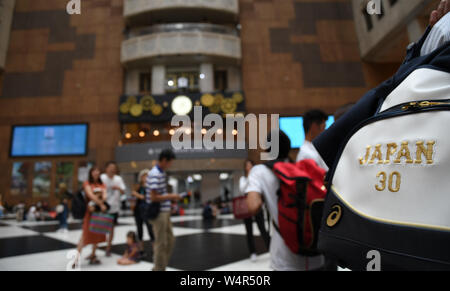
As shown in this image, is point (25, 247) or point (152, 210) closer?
point (152, 210)

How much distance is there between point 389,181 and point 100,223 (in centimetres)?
344

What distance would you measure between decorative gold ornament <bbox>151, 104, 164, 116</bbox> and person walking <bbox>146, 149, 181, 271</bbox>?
10.3 metres

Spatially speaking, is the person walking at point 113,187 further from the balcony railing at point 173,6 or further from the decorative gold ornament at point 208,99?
the balcony railing at point 173,6

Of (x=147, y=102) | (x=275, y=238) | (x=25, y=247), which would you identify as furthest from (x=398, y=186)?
(x=147, y=102)

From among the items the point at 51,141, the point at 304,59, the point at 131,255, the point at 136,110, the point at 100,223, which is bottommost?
the point at 131,255

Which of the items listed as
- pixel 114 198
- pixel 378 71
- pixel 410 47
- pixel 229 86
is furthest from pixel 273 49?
pixel 410 47

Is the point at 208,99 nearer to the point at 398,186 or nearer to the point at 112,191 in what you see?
the point at 112,191

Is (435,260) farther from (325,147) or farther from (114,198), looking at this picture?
(114,198)

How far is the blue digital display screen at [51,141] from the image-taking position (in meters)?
11.1

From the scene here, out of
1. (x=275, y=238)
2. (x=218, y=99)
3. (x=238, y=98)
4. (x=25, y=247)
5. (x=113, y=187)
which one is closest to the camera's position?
(x=275, y=238)

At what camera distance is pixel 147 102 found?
40.2ft

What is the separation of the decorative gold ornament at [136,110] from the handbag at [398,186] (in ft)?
41.3

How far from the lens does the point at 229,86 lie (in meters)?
13.0
